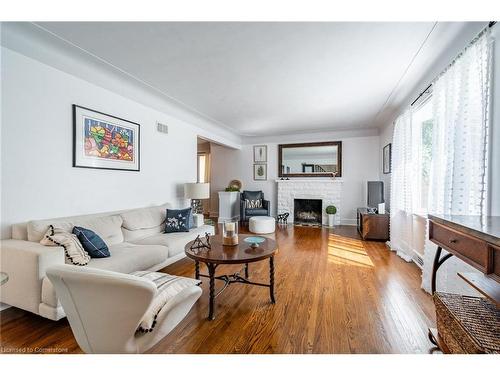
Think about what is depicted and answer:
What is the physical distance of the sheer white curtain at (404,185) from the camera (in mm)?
3254

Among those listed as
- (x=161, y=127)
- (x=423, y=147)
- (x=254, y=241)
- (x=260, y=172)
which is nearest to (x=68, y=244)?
(x=254, y=241)

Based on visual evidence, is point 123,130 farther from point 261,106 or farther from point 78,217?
point 261,106

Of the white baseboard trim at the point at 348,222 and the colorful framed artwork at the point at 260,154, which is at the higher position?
the colorful framed artwork at the point at 260,154

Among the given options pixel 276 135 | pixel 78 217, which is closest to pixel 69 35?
pixel 78 217

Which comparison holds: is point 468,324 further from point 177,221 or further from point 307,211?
point 307,211

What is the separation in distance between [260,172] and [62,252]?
542cm

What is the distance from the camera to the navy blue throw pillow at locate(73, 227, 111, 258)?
85.1 inches

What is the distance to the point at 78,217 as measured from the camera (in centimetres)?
256

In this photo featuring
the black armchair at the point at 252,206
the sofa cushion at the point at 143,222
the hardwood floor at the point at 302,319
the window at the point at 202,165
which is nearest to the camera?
the hardwood floor at the point at 302,319

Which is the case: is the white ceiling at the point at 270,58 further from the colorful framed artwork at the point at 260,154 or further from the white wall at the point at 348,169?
→ the colorful framed artwork at the point at 260,154

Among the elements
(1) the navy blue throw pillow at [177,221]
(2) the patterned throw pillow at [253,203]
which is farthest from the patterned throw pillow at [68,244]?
(2) the patterned throw pillow at [253,203]

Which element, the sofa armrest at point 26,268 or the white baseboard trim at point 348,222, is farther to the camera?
the white baseboard trim at point 348,222

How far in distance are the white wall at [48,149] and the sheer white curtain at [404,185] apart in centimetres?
401
